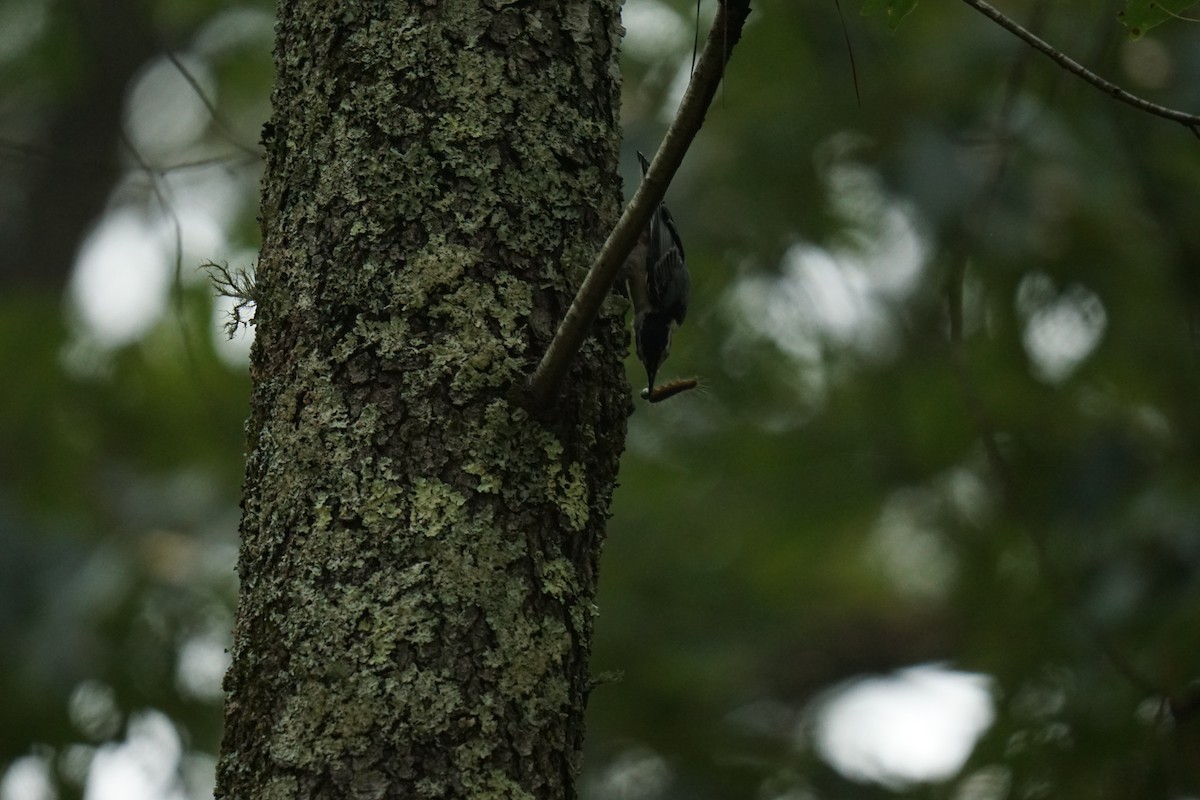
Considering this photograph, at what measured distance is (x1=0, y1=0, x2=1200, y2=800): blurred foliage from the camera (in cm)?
364

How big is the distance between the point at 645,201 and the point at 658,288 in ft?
6.78

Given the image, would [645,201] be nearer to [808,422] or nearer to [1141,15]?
[1141,15]

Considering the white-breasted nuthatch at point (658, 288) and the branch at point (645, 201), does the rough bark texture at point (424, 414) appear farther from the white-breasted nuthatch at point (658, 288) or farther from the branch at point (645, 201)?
the white-breasted nuthatch at point (658, 288)

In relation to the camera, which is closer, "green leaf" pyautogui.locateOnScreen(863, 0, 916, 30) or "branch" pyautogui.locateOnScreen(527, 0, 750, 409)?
"branch" pyautogui.locateOnScreen(527, 0, 750, 409)

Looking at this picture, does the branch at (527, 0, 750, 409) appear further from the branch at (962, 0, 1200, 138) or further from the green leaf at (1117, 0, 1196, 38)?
the green leaf at (1117, 0, 1196, 38)

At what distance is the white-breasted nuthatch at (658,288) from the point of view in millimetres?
3408

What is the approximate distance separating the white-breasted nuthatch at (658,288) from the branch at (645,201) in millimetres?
1753

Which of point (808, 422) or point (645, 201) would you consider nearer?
point (645, 201)

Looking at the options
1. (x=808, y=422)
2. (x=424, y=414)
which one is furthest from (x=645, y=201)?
(x=808, y=422)

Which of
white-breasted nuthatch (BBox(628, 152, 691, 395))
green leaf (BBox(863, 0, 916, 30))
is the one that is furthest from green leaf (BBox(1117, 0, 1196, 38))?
white-breasted nuthatch (BBox(628, 152, 691, 395))

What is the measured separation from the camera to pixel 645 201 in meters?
1.46

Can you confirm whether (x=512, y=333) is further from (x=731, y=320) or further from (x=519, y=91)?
(x=731, y=320)

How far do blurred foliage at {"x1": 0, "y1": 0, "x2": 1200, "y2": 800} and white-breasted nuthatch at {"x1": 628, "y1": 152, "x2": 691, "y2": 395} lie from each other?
1.07ft

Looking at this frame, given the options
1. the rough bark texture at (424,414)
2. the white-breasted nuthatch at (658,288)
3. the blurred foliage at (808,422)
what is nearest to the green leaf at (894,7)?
the rough bark texture at (424,414)
